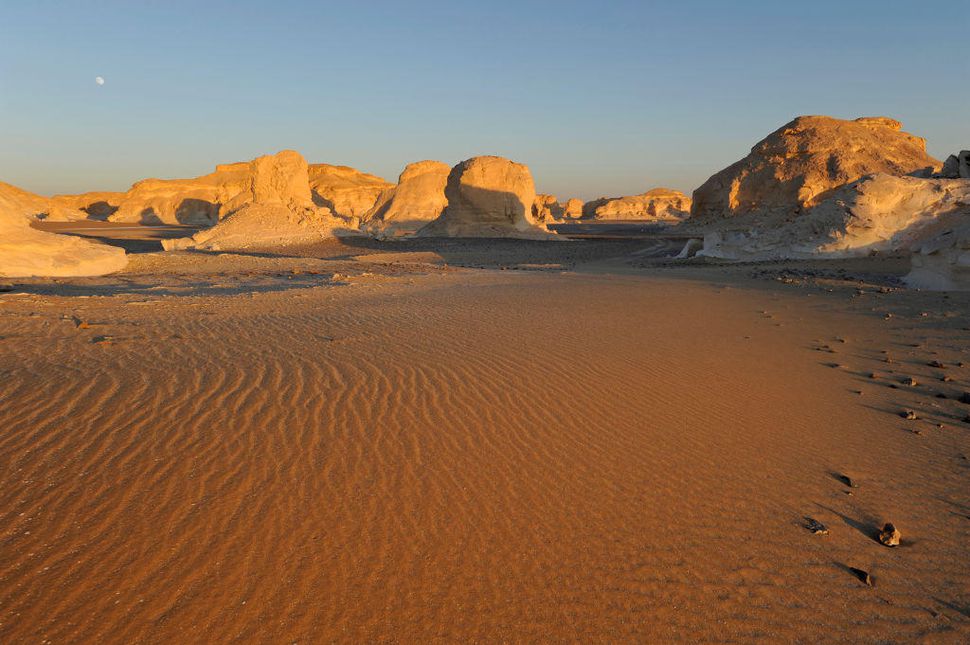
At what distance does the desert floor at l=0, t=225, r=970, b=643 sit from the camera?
8.55 feet

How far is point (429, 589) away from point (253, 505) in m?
1.22

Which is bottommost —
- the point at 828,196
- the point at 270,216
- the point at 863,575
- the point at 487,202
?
the point at 863,575

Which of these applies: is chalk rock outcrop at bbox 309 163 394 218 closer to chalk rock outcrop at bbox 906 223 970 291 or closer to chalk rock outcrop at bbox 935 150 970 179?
chalk rock outcrop at bbox 935 150 970 179

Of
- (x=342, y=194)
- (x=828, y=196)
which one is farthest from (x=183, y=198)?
(x=828, y=196)

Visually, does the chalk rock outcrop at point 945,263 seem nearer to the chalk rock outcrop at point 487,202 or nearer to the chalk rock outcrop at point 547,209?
the chalk rock outcrop at point 487,202

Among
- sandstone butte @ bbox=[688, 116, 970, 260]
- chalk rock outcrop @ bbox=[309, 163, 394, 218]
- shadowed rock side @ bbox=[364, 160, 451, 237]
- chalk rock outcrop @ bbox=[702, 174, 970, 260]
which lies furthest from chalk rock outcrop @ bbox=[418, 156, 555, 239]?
chalk rock outcrop @ bbox=[309, 163, 394, 218]

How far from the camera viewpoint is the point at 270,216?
108 ft

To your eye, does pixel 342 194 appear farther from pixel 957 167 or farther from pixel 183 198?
pixel 957 167

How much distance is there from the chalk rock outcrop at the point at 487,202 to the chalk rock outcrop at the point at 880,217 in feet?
Answer: 66.0

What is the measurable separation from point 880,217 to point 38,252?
80.0 ft

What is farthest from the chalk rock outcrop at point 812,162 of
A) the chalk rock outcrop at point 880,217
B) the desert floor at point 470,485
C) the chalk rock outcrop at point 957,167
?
the desert floor at point 470,485

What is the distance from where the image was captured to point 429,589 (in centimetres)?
274

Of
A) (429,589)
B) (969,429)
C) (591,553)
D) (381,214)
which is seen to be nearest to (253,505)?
(429,589)

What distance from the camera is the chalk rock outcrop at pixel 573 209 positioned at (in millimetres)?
89963
